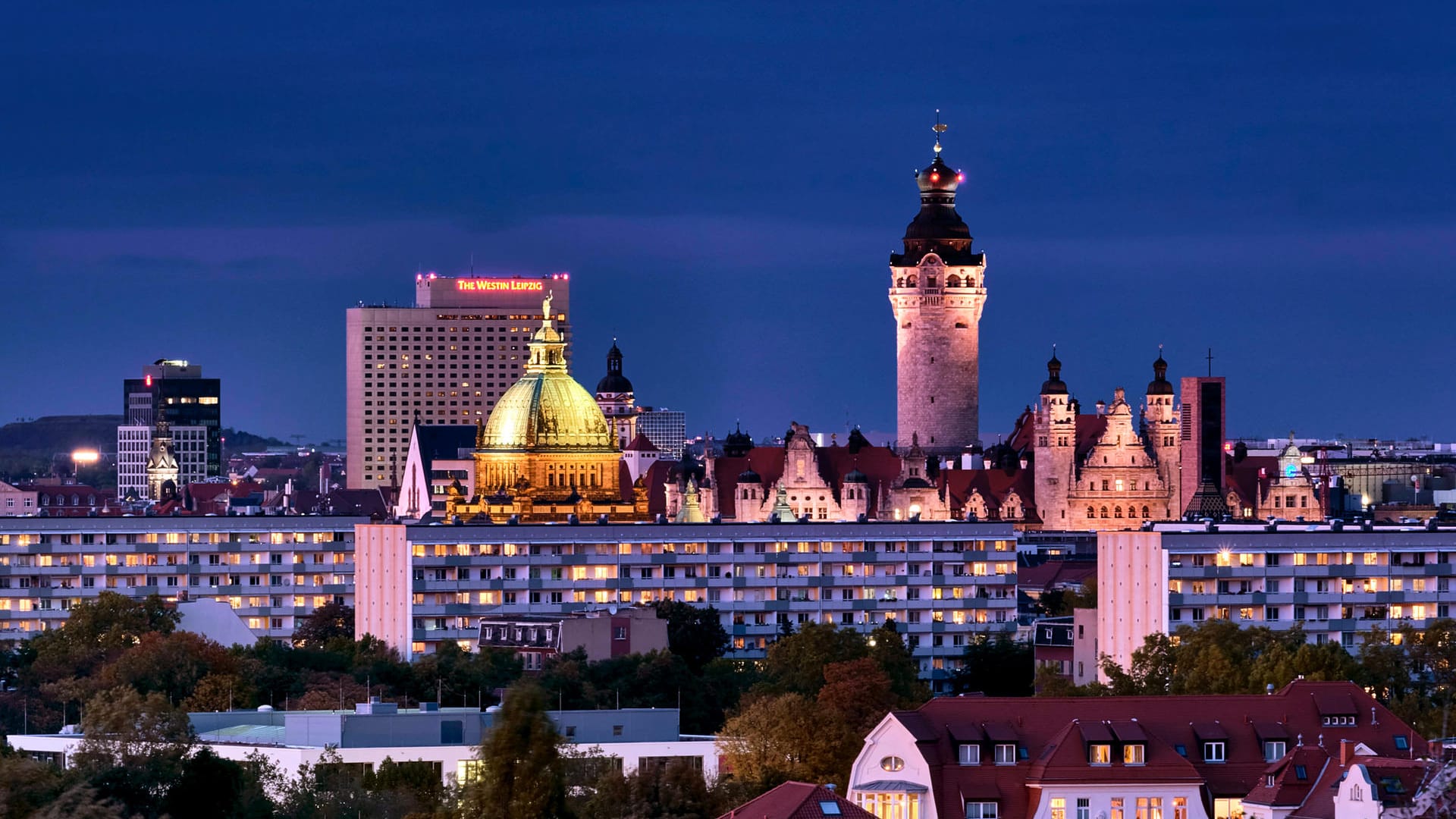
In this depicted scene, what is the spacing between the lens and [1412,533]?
172 meters

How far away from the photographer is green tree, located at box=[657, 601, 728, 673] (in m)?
171

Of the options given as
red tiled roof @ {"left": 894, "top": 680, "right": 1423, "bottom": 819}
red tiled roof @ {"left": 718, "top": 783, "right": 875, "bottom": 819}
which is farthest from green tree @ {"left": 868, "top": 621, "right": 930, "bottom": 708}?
red tiled roof @ {"left": 718, "top": 783, "right": 875, "bottom": 819}

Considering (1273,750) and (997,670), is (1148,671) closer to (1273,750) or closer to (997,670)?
(1273,750)

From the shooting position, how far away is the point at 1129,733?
10550 cm

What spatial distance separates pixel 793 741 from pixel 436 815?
22249mm

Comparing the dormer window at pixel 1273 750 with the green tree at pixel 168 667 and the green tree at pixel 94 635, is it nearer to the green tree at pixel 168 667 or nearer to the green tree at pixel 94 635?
the green tree at pixel 168 667

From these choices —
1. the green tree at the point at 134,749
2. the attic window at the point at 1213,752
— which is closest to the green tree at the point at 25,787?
the green tree at the point at 134,749

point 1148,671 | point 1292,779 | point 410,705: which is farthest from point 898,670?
point 1292,779

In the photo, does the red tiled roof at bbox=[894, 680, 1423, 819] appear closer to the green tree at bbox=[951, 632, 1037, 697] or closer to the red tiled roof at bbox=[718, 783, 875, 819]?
the red tiled roof at bbox=[718, 783, 875, 819]

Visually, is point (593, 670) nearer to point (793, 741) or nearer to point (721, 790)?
point (793, 741)

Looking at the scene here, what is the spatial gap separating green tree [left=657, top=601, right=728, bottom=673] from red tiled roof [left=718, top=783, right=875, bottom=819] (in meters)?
68.6

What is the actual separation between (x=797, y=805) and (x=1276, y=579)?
76942mm

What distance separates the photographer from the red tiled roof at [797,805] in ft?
305

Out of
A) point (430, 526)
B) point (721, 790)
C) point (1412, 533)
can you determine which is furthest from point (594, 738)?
point (430, 526)
